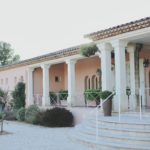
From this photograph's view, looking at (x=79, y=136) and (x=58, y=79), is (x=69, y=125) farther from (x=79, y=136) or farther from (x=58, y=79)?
(x=58, y=79)

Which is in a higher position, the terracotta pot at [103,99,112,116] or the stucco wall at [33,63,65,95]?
the stucco wall at [33,63,65,95]

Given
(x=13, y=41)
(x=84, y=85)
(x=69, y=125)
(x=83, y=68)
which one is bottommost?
(x=69, y=125)

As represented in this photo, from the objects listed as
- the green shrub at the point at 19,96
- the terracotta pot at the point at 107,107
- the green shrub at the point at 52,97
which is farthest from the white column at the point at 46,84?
the terracotta pot at the point at 107,107

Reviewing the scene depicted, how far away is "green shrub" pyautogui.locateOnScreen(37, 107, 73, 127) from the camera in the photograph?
13664mm

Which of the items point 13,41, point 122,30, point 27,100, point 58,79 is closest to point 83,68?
point 58,79

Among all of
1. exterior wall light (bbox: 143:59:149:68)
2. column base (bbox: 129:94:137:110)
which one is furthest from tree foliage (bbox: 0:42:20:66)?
column base (bbox: 129:94:137:110)

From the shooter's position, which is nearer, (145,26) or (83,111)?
(145,26)

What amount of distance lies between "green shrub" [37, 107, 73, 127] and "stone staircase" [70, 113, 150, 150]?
12.1 ft

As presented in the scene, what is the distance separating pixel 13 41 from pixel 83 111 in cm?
3490

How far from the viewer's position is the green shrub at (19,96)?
744 inches

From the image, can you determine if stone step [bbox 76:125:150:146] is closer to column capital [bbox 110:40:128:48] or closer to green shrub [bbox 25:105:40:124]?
column capital [bbox 110:40:128:48]

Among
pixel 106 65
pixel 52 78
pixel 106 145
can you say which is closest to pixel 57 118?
pixel 106 65

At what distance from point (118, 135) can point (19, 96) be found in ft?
38.0

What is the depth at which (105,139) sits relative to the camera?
343 inches
